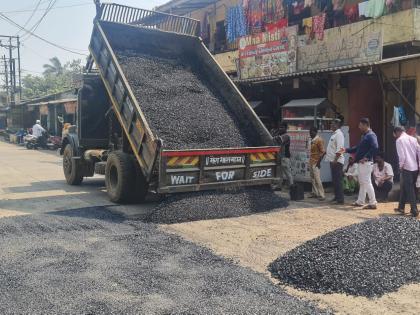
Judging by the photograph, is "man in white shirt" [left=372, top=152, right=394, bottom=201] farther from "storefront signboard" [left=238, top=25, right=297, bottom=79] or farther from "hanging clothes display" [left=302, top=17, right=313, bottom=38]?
"hanging clothes display" [left=302, top=17, right=313, bottom=38]

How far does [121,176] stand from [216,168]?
1738 mm

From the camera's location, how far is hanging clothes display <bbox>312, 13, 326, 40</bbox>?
12.6m

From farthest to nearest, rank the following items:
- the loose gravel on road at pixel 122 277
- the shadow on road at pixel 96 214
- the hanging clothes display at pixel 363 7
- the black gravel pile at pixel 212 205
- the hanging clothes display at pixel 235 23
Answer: the hanging clothes display at pixel 235 23, the hanging clothes display at pixel 363 7, the shadow on road at pixel 96 214, the black gravel pile at pixel 212 205, the loose gravel on road at pixel 122 277

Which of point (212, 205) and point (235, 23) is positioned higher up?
point (235, 23)

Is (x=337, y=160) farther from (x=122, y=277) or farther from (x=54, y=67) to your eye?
(x=54, y=67)

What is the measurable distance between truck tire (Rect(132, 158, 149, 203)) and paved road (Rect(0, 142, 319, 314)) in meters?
0.79

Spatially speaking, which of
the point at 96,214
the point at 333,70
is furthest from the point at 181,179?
the point at 333,70

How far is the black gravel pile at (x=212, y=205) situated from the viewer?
711cm

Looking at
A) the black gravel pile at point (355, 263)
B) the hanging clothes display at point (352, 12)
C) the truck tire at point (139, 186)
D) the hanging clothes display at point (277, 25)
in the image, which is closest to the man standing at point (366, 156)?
the black gravel pile at point (355, 263)

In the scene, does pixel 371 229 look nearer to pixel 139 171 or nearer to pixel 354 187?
pixel 139 171

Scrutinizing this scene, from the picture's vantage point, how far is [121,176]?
8148 mm

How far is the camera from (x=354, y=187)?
1023 centimetres

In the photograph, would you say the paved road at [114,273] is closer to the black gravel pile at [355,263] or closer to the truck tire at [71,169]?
the black gravel pile at [355,263]

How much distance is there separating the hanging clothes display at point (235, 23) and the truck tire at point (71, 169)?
7719 mm
